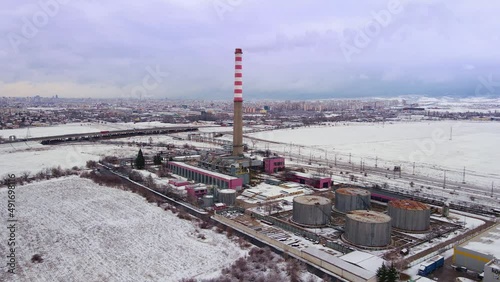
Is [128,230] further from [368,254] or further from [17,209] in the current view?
[368,254]

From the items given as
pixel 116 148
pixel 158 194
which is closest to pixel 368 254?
pixel 158 194

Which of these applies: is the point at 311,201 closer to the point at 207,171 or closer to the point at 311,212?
the point at 311,212

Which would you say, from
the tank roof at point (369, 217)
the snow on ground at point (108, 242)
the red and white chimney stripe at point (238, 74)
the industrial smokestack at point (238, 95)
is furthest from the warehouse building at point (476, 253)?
the red and white chimney stripe at point (238, 74)

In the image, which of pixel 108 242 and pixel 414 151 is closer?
pixel 108 242

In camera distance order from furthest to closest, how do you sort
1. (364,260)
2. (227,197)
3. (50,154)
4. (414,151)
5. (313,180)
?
(414,151), (50,154), (313,180), (227,197), (364,260)

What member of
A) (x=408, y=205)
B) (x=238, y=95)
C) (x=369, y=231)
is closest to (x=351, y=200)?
(x=408, y=205)

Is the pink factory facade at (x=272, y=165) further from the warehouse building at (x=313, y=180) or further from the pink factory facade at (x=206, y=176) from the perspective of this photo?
the pink factory facade at (x=206, y=176)
